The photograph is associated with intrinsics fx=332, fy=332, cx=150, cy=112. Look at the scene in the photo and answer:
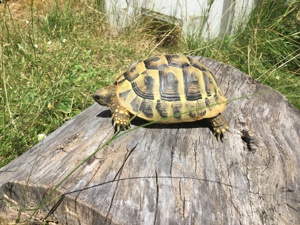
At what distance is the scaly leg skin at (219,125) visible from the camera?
2.19 metres

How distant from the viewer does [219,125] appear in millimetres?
2188

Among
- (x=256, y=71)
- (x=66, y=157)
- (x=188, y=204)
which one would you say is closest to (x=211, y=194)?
(x=188, y=204)

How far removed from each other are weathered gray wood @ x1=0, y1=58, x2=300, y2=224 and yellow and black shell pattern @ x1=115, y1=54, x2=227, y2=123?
0.52 ft

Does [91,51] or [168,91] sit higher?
[168,91]

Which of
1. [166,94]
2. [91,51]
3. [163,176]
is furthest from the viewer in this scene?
[91,51]

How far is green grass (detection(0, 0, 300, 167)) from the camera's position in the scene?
3182mm

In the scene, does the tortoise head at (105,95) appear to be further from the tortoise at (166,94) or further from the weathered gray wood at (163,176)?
the weathered gray wood at (163,176)

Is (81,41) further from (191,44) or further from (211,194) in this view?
(211,194)

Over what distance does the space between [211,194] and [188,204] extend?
0.53 feet

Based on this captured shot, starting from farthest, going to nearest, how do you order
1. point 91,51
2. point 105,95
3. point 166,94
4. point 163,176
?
point 91,51, point 105,95, point 166,94, point 163,176

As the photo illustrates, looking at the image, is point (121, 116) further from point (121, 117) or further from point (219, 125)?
point (219, 125)

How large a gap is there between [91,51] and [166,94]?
223cm

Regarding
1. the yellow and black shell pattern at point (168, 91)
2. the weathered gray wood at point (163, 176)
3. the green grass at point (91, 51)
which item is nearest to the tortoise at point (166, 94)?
the yellow and black shell pattern at point (168, 91)

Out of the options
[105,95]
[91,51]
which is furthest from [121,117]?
[91,51]
